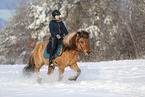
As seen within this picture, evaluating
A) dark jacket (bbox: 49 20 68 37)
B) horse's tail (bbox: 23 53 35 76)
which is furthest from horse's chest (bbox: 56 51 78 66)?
horse's tail (bbox: 23 53 35 76)

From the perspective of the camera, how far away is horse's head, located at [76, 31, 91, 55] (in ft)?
22.8

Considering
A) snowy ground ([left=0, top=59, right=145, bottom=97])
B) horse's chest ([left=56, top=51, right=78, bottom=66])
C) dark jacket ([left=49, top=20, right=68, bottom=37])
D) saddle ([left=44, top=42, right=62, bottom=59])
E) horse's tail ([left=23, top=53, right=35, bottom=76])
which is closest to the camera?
snowy ground ([left=0, top=59, right=145, bottom=97])

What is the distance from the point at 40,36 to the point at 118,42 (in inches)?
370

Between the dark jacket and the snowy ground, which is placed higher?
the dark jacket

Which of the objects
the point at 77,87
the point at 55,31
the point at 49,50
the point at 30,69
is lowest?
the point at 77,87

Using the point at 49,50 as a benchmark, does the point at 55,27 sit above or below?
above

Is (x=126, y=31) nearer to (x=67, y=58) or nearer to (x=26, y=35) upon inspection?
(x=26, y=35)

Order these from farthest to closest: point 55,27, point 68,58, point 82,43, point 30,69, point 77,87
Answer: point 30,69, point 55,27, point 68,58, point 82,43, point 77,87

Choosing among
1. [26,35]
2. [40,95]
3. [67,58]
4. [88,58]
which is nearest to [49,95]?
[40,95]

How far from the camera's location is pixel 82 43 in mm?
7047

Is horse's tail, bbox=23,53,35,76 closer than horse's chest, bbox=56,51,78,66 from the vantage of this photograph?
No

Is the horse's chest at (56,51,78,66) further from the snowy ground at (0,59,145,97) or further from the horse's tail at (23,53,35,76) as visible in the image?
the horse's tail at (23,53,35,76)

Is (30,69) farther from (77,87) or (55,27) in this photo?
(77,87)

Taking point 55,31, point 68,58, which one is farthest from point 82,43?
point 55,31
